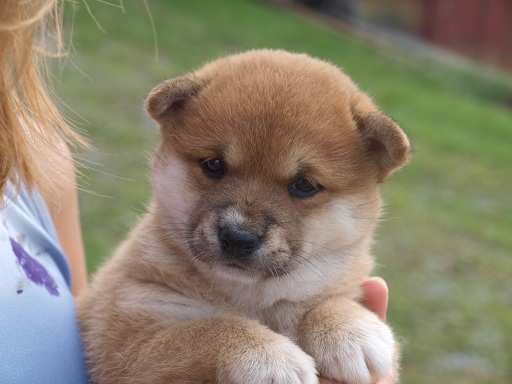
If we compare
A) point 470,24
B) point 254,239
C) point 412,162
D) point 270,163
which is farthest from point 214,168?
point 470,24

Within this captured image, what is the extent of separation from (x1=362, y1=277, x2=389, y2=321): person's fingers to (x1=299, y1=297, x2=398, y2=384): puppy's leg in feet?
0.60

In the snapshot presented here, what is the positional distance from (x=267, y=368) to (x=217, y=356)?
0.15 meters

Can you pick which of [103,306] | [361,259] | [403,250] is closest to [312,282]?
[361,259]

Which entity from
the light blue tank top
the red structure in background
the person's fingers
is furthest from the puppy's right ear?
the red structure in background

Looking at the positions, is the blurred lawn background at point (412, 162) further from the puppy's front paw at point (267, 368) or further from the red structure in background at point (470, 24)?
the red structure in background at point (470, 24)

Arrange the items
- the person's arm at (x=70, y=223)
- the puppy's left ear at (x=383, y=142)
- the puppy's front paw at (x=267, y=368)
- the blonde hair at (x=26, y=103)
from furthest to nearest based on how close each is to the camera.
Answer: the person's arm at (x=70, y=223) < the puppy's left ear at (x=383, y=142) < the puppy's front paw at (x=267, y=368) < the blonde hair at (x=26, y=103)

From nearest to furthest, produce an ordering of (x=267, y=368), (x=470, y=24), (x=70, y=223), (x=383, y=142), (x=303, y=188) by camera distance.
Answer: (x=267, y=368)
(x=303, y=188)
(x=383, y=142)
(x=70, y=223)
(x=470, y=24)

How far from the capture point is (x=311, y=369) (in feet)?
6.66

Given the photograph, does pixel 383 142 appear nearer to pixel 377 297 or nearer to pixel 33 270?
pixel 377 297

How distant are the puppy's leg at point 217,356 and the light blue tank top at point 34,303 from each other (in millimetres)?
200

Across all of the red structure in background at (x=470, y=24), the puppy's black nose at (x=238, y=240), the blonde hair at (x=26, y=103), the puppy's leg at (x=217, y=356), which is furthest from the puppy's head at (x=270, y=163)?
the red structure in background at (x=470, y=24)

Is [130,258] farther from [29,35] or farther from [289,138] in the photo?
[29,35]

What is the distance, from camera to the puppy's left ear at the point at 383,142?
2.38 m

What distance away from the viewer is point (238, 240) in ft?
7.02
